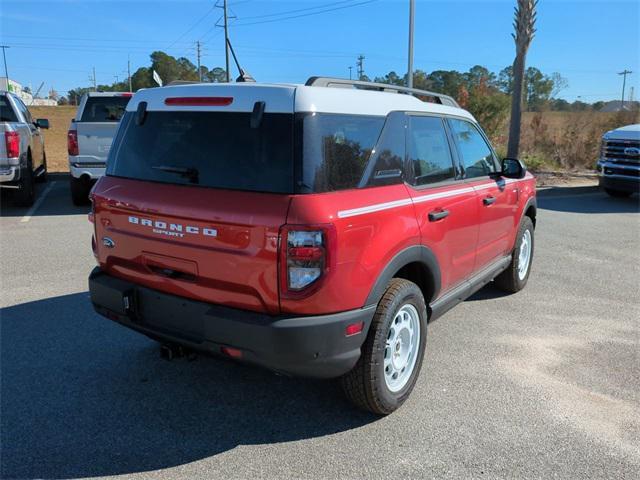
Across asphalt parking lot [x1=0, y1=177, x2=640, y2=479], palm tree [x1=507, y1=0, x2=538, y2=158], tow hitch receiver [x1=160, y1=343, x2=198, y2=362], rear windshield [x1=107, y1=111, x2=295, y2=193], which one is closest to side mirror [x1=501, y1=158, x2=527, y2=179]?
asphalt parking lot [x1=0, y1=177, x2=640, y2=479]

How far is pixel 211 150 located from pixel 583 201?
12282mm

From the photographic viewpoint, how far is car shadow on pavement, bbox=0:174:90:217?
983cm

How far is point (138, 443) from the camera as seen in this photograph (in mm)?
3047

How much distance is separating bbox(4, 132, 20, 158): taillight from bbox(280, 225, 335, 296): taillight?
824cm

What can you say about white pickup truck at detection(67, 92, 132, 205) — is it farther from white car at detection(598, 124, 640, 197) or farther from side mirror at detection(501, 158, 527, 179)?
white car at detection(598, 124, 640, 197)

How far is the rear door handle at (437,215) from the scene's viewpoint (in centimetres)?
358

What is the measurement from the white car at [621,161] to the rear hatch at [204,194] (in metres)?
12.4

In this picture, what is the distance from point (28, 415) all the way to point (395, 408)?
7.36 feet

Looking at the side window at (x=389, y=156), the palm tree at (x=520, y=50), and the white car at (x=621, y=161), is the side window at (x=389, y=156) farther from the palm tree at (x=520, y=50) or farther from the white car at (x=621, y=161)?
the palm tree at (x=520, y=50)

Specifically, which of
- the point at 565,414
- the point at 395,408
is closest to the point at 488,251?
the point at 565,414

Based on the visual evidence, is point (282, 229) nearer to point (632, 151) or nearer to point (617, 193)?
point (632, 151)

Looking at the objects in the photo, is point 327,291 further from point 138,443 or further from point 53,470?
point 53,470

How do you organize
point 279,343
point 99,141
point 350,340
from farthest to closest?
point 99,141, point 350,340, point 279,343

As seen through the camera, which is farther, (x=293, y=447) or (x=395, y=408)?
(x=395, y=408)
